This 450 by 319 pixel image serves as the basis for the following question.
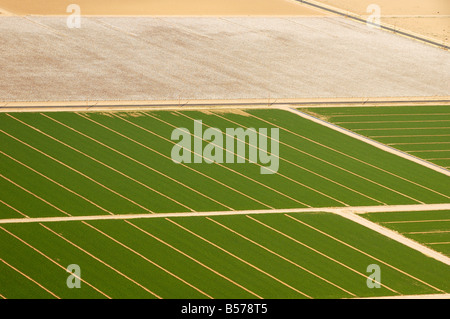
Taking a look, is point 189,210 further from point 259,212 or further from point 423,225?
point 423,225

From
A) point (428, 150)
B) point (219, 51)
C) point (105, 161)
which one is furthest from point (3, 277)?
point (219, 51)

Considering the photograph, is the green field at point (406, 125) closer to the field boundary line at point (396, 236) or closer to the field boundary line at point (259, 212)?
the field boundary line at point (259, 212)

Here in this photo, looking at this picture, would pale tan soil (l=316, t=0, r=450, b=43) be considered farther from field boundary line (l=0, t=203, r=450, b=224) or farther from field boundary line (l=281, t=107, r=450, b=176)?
field boundary line (l=0, t=203, r=450, b=224)

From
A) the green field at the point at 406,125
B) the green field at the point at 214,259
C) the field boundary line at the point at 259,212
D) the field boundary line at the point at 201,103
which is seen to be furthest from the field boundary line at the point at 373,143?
the green field at the point at 214,259

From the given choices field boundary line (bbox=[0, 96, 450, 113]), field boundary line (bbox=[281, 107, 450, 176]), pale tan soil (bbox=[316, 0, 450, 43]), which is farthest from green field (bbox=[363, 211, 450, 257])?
pale tan soil (bbox=[316, 0, 450, 43])

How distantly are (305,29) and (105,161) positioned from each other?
2855 cm

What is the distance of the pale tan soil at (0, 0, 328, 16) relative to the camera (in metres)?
64.1

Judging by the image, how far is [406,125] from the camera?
45.7 m

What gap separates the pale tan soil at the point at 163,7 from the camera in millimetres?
64125

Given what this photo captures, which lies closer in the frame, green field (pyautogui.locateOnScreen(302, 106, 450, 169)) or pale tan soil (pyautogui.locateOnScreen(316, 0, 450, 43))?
green field (pyautogui.locateOnScreen(302, 106, 450, 169))

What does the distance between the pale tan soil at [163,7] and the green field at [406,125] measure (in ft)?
70.0

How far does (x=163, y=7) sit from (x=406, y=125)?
1064 inches

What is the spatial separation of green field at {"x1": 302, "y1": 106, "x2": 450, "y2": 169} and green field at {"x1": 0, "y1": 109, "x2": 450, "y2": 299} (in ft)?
4.85
